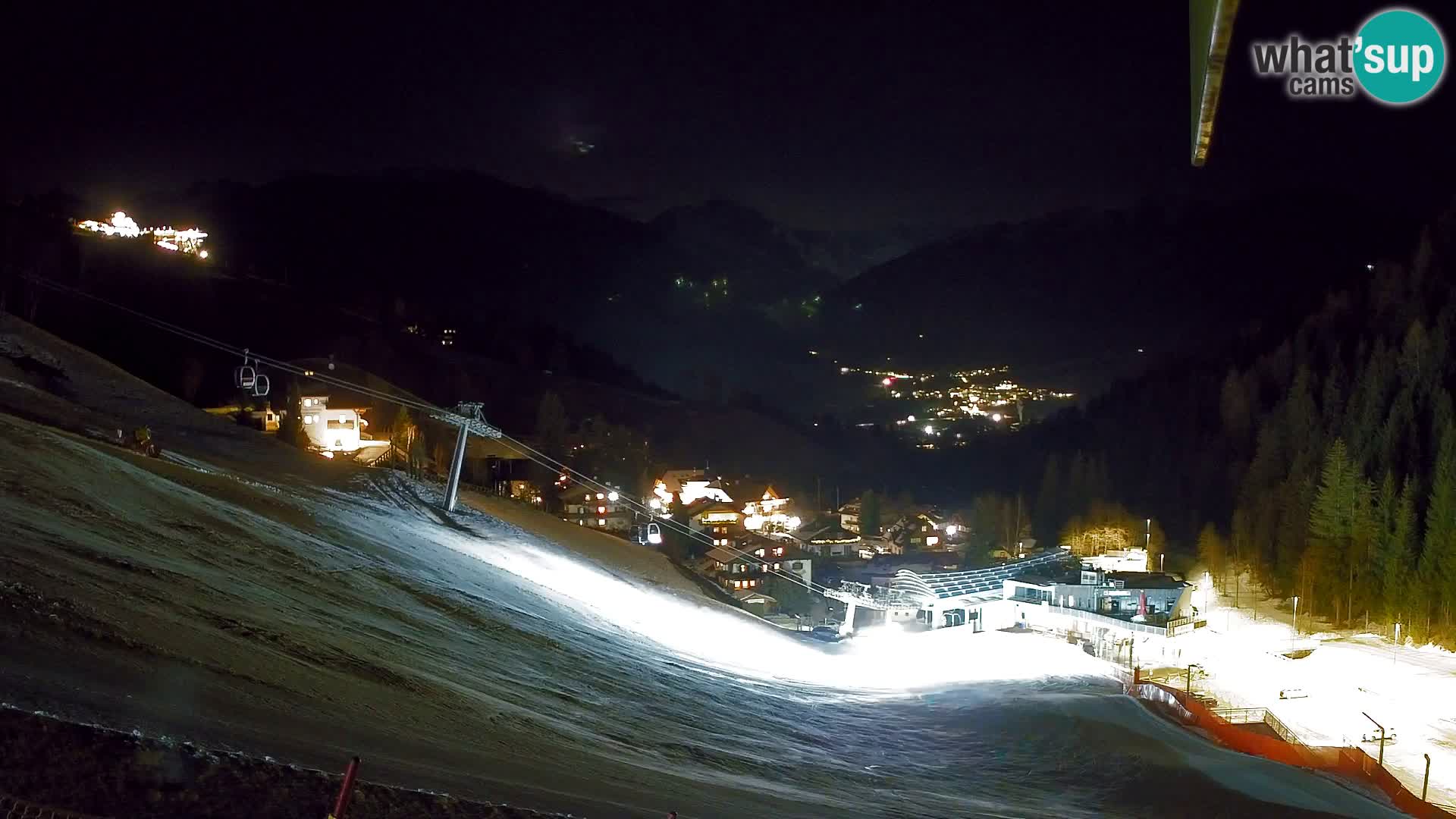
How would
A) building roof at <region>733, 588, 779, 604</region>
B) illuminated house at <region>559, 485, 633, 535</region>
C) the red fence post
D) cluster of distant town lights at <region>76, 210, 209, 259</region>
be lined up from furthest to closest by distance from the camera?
cluster of distant town lights at <region>76, 210, 209, 259</region>
illuminated house at <region>559, 485, 633, 535</region>
building roof at <region>733, 588, 779, 604</region>
the red fence post

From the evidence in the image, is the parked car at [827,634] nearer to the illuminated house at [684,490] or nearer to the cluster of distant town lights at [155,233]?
the illuminated house at [684,490]

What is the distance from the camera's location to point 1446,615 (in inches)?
1441

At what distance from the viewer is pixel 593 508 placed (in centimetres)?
6456

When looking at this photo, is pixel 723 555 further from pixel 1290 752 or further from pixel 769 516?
pixel 1290 752

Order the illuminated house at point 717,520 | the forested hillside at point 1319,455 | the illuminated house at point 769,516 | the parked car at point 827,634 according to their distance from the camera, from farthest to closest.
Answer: the illuminated house at point 769,516 < the illuminated house at point 717,520 < the forested hillside at point 1319,455 < the parked car at point 827,634

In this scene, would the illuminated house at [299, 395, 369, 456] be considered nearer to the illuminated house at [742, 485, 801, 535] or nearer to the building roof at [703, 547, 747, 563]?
the building roof at [703, 547, 747, 563]

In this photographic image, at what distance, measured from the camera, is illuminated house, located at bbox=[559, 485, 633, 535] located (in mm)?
63594

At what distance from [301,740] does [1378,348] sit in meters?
63.1

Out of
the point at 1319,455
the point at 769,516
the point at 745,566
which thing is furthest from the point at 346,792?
the point at 769,516

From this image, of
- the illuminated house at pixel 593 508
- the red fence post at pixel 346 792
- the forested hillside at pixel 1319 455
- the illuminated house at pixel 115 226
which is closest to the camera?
the red fence post at pixel 346 792

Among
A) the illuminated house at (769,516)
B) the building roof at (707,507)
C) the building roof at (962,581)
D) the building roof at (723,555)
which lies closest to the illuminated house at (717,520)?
the building roof at (707,507)

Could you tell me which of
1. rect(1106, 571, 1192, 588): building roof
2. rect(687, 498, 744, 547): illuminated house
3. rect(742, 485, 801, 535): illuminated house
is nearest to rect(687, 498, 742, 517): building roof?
rect(687, 498, 744, 547): illuminated house

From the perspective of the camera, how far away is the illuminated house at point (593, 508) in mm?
63594

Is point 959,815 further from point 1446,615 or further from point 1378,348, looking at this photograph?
point 1378,348
